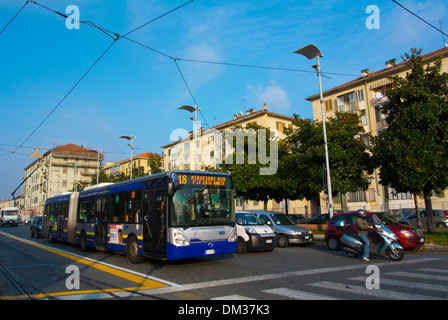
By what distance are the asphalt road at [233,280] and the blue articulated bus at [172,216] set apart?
1.94 feet

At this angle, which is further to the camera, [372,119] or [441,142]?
[372,119]

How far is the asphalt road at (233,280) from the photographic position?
236 inches

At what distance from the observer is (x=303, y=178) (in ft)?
82.8

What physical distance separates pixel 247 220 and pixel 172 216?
552 centimetres

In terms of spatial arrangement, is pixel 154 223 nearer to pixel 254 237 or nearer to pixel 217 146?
pixel 254 237

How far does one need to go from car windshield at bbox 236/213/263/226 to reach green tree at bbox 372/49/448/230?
841 cm

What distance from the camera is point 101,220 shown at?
13.7 meters

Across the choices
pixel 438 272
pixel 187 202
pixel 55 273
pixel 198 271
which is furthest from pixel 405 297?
pixel 55 273

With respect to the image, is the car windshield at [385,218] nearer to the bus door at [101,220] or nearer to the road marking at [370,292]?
the road marking at [370,292]

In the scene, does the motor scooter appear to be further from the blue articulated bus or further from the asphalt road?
the blue articulated bus

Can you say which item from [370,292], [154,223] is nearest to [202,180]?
[154,223]

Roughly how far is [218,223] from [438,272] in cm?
570

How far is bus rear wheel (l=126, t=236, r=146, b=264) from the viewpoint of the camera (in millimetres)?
10516

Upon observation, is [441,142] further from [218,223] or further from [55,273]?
[55,273]
